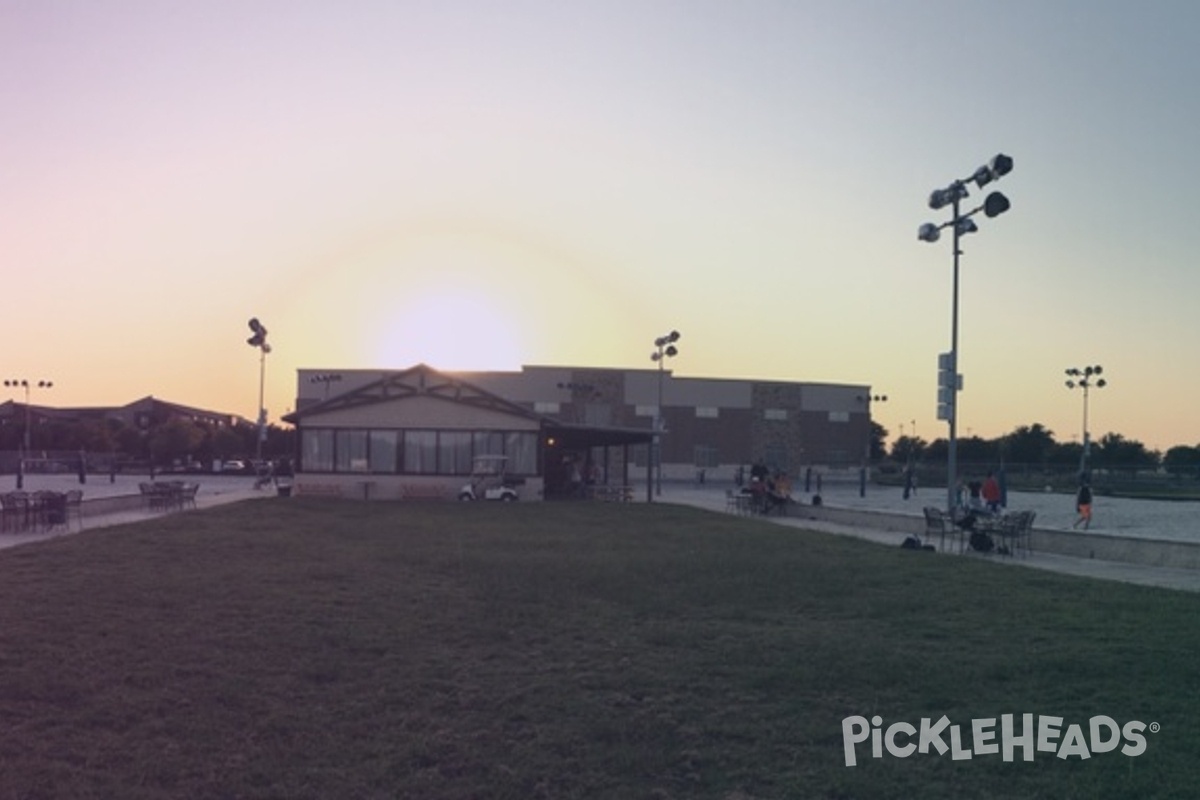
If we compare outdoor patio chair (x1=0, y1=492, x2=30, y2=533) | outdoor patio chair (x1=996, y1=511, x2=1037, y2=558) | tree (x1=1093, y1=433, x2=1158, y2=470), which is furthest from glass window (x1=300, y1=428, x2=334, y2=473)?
tree (x1=1093, y1=433, x2=1158, y2=470)

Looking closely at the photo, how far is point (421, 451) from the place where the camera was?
45094 mm

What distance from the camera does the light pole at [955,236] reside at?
22.8m

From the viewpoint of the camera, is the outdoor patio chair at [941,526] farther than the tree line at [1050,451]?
No

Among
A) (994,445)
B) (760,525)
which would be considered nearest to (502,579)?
(760,525)

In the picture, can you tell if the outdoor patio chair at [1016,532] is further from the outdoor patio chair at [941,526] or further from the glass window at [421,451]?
the glass window at [421,451]

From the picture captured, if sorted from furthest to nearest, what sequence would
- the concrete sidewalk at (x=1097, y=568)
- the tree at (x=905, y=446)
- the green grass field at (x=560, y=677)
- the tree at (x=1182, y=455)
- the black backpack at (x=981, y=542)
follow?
the tree at (x=905, y=446)
the tree at (x=1182, y=455)
the black backpack at (x=981, y=542)
the concrete sidewalk at (x=1097, y=568)
the green grass field at (x=560, y=677)

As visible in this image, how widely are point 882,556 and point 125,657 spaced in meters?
13.9

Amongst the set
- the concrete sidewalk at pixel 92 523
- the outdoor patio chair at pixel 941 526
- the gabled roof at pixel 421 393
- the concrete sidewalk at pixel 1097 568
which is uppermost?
the gabled roof at pixel 421 393

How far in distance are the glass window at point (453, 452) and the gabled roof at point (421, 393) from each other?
4.50 feet

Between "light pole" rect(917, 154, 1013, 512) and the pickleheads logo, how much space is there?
16481 millimetres

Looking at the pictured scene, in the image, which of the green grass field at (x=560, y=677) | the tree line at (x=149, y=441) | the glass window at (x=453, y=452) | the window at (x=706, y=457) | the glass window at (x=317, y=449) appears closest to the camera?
the green grass field at (x=560, y=677)

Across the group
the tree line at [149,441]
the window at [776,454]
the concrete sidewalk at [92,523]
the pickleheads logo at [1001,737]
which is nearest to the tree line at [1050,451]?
the window at [776,454]

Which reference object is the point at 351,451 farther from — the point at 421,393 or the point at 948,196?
the point at 948,196

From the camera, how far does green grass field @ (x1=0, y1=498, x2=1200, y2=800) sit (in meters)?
6.88
